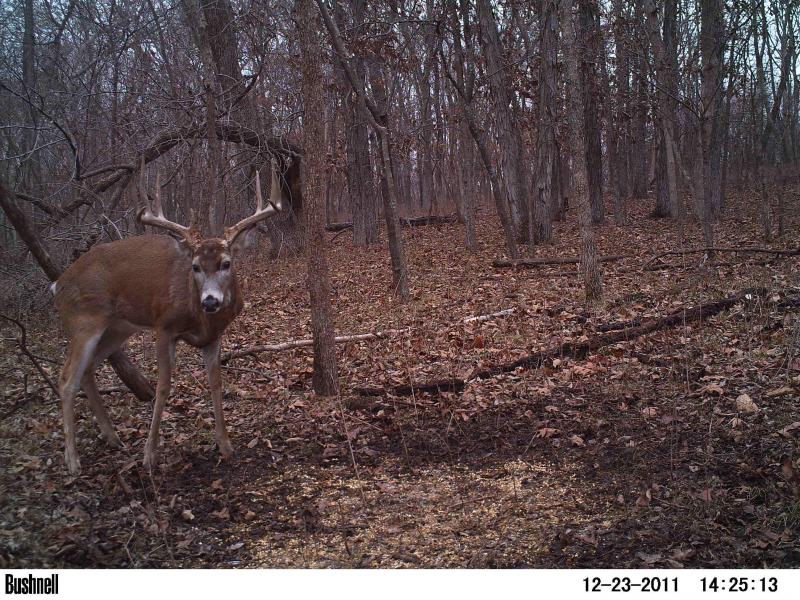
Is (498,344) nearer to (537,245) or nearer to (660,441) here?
(660,441)

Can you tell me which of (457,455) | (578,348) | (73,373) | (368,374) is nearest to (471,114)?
(578,348)

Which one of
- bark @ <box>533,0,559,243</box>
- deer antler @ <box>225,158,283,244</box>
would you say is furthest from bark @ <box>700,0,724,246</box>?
deer antler @ <box>225,158,283,244</box>

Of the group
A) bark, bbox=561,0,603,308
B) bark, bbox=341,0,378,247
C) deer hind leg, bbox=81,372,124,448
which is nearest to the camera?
deer hind leg, bbox=81,372,124,448

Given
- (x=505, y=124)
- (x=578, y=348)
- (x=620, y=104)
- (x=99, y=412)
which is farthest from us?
(x=620, y=104)

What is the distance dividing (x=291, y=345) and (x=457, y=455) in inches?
143

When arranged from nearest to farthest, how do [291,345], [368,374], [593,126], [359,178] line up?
[368,374], [291,345], [359,178], [593,126]

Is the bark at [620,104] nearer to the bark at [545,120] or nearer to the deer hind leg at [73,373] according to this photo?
the bark at [545,120]

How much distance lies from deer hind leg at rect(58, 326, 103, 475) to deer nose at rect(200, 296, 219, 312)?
121cm

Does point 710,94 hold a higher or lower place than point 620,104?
lower

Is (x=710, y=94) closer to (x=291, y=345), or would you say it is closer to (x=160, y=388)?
(x=291, y=345)

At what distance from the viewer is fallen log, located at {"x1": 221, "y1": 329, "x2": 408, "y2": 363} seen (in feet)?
26.2

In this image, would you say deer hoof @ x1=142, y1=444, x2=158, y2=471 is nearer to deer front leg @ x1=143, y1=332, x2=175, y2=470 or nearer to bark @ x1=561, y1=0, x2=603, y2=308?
deer front leg @ x1=143, y1=332, x2=175, y2=470

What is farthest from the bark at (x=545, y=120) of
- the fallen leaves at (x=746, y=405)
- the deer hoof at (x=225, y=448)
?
the deer hoof at (x=225, y=448)

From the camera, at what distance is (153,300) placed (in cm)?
552
